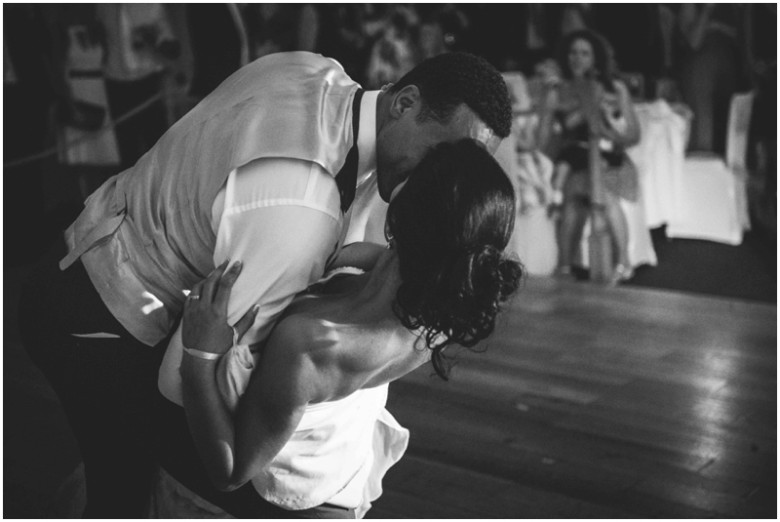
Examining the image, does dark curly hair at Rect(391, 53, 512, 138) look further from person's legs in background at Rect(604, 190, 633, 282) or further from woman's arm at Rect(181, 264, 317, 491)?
person's legs in background at Rect(604, 190, 633, 282)

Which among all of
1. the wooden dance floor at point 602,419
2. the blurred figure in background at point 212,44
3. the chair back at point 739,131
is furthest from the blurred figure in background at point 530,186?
the blurred figure in background at point 212,44

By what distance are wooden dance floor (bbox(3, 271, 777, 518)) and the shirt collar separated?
1002mm

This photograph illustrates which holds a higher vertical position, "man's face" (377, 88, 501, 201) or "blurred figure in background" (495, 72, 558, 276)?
"man's face" (377, 88, 501, 201)

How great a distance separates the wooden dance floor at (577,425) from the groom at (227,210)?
0.50m

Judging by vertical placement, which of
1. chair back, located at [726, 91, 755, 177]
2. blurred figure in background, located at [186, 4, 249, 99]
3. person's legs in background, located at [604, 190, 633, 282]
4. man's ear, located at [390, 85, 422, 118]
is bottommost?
person's legs in background, located at [604, 190, 633, 282]

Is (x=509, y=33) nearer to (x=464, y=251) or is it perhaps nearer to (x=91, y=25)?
(x=91, y=25)

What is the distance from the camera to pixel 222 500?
1.78 metres

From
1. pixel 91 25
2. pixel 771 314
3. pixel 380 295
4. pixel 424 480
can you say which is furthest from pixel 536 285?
pixel 380 295

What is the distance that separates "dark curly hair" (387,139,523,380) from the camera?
1.51m

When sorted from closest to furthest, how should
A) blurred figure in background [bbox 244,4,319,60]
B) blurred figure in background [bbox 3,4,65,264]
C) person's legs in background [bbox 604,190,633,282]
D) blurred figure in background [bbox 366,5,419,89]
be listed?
person's legs in background [bbox 604,190,633,282] < blurred figure in background [bbox 366,5,419,89] < blurred figure in background [bbox 3,4,65,264] < blurred figure in background [bbox 244,4,319,60]

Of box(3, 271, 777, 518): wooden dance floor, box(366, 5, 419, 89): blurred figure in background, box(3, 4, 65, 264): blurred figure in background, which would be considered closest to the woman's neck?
box(3, 271, 777, 518): wooden dance floor

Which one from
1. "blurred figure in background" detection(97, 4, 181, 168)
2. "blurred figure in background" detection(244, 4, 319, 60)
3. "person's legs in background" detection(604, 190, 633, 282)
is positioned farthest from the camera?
"blurred figure in background" detection(244, 4, 319, 60)

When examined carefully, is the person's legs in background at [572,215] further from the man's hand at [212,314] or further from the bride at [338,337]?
the man's hand at [212,314]

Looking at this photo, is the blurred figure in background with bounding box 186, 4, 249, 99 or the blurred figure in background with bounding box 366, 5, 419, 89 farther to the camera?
the blurred figure in background with bounding box 186, 4, 249, 99
